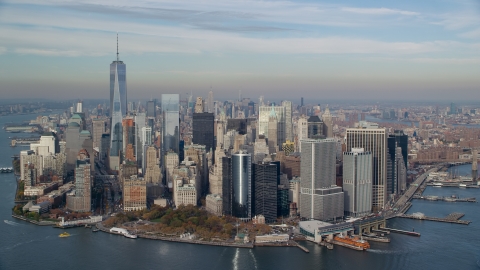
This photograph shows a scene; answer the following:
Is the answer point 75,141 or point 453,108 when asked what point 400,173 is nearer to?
point 453,108

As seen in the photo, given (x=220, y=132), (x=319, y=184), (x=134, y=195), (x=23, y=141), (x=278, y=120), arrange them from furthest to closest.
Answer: (x=278, y=120) < (x=23, y=141) < (x=220, y=132) < (x=134, y=195) < (x=319, y=184)

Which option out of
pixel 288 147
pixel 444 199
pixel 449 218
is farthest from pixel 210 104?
pixel 449 218

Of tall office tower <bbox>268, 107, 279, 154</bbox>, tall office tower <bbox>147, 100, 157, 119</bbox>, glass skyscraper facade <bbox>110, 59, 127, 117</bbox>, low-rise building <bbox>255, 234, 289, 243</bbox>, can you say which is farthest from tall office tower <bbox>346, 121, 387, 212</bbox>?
tall office tower <bbox>147, 100, 157, 119</bbox>

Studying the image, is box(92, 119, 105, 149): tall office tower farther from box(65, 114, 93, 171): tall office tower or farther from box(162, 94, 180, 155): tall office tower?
box(162, 94, 180, 155): tall office tower

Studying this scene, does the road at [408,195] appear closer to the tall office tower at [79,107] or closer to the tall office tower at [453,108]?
the tall office tower at [453,108]

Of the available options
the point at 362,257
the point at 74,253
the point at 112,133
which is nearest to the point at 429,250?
the point at 362,257

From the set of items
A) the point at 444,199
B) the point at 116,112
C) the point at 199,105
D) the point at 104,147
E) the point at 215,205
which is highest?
the point at 199,105
